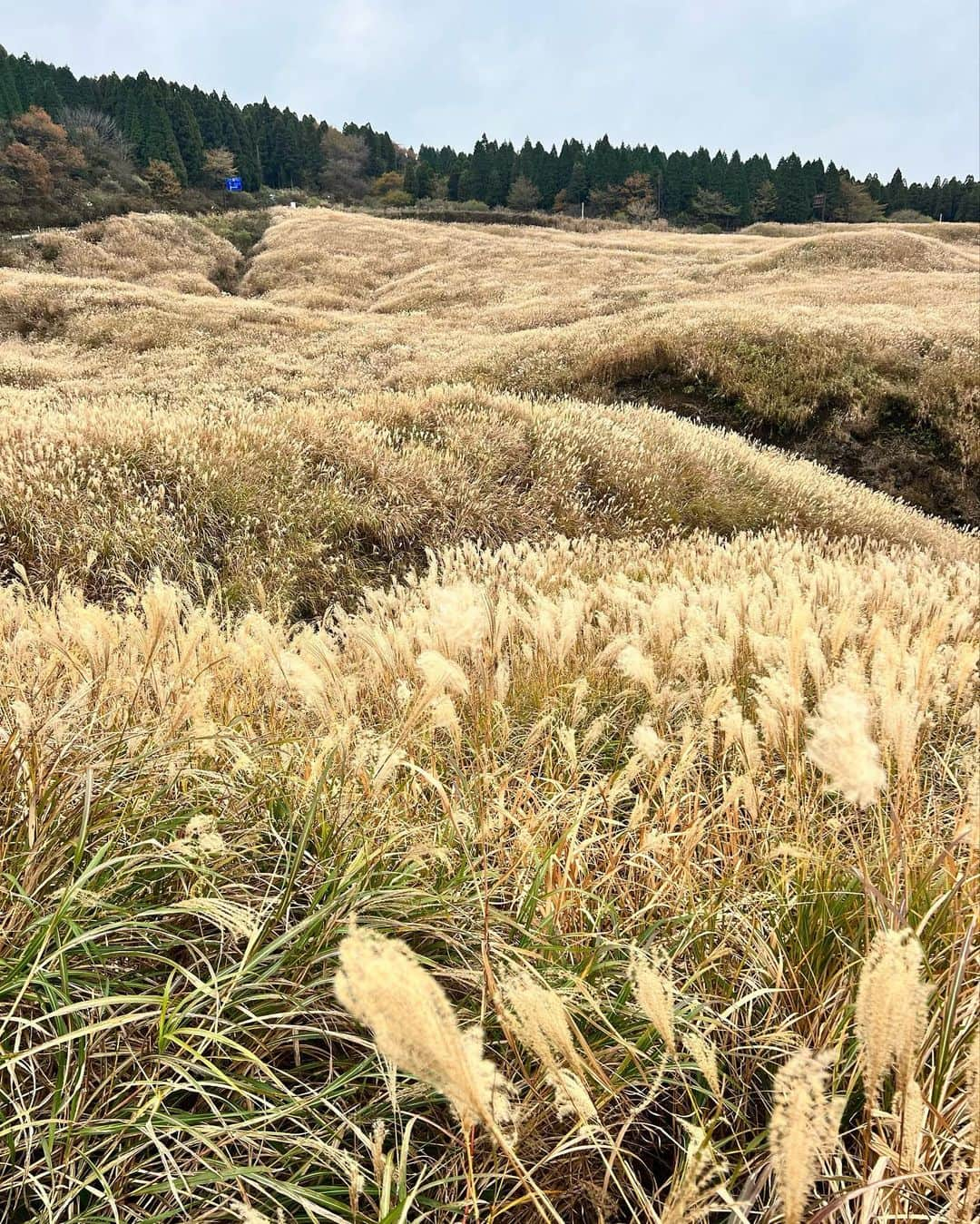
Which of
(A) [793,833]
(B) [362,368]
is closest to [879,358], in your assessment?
(B) [362,368]

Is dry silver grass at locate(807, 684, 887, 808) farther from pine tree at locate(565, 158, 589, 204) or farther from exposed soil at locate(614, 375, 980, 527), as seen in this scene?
pine tree at locate(565, 158, 589, 204)

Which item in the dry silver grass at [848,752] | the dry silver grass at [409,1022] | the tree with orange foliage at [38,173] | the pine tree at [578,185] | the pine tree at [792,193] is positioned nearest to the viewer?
the dry silver grass at [409,1022]

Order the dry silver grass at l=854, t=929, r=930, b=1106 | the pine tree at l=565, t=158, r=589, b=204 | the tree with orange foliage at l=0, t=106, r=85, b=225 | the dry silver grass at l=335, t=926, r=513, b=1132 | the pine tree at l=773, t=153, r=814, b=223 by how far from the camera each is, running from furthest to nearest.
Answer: the pine tree at l=565, t=158, r=589, b=204
the pine tree at l=773, t=153, r=814, b=223
the tree with orange foliage at l=0, t=106, r=85, b=225
the dry silver grass at l=854, t=929, r=930, b=1106
the dry silver grass at l=335, t=926, r=513, b=1132

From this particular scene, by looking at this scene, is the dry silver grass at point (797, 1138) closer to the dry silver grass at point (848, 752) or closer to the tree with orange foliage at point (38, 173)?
the dry silver grass at point (848, 752)

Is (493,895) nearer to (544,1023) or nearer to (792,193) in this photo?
(544,1023)

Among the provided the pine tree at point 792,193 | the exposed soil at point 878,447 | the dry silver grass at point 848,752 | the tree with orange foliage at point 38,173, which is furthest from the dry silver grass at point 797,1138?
the pine tree at point 792,193

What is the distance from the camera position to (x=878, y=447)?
13625 millimetres

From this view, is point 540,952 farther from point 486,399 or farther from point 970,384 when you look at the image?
point 970,384

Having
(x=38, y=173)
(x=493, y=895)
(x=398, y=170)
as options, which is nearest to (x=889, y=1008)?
(x=493, y=895)

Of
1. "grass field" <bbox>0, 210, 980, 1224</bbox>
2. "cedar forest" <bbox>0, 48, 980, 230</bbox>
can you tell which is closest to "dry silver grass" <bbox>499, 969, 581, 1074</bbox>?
"grass field" <bbox>0, 210, 980, 1224</bbox>

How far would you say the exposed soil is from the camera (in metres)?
12.6

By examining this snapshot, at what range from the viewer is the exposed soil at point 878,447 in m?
12.6

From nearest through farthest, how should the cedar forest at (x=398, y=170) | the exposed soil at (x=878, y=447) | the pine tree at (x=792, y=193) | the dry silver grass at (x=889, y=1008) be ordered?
the dry silver grass at (x=889, y=1008), the exposed soil at (x=878, y=447), the cedar forest at (x=398, y=170), the pine tree at (x=792, y=193)

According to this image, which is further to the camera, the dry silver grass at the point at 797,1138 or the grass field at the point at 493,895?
the grass field at the point at 493,895
